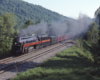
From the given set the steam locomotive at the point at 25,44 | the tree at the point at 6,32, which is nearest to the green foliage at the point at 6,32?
the tree at the point at 6,32

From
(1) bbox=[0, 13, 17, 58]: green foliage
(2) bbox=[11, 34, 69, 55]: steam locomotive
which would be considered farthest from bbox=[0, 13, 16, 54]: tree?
(2) bbox=[11, 34, 69, 55]: steam locomotive

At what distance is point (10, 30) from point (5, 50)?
6587 mm

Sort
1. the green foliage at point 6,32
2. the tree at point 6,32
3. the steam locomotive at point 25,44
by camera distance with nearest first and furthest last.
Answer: the steam locomotive at point 25,44 → the green foliage at point 6,32 → the tree at point 6,32

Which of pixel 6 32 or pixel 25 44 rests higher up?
pixel 6 32

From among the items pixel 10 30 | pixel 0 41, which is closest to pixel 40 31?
pixel 10 30

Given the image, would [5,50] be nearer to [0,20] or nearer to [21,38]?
[0,20]

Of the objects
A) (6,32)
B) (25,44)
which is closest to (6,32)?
(6,32)

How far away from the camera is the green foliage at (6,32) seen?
31767mm

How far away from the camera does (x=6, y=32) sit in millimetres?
34906

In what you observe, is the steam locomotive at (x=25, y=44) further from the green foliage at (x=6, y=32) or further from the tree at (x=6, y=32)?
the tree at (x=6, y=32)

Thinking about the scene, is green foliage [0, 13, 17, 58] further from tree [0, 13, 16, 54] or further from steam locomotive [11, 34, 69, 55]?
steam locomotive [11, 34, 69, 55]

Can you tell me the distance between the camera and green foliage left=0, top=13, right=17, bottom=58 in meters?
31.8

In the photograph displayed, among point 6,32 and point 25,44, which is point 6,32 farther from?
point 25,44

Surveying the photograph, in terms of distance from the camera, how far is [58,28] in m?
50.8
